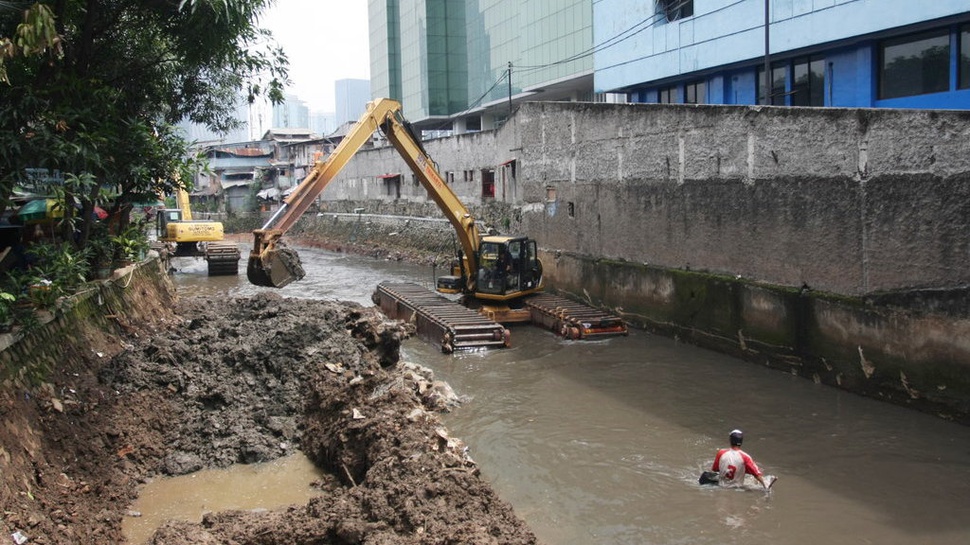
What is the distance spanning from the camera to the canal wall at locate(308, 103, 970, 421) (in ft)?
33.8

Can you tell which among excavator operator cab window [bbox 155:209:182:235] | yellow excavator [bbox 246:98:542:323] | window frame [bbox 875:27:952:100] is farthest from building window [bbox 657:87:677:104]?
excavator operator cab window [bbox 155:209:182:235]

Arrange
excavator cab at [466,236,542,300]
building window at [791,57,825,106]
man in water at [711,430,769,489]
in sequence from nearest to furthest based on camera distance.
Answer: man in water at [711,430,769,489] < excavator cab at [466,236,542,300] < building window at [791,57,825,106]

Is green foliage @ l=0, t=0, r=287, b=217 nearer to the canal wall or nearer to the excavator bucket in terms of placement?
the excavator bucket

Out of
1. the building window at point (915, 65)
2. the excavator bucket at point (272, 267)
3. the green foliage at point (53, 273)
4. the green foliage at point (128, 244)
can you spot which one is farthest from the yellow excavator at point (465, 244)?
the building window at point (915, 65)

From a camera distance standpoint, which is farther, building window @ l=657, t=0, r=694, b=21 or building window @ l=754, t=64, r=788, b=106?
building window @ l=657, t=0, r=694, b=21

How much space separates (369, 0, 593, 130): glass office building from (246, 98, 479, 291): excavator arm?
15.4m

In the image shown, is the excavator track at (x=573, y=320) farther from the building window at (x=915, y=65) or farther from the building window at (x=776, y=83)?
the building window at (x=776, y=83)

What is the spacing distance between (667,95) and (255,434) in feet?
68.3

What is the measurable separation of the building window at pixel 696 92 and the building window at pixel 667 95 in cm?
51

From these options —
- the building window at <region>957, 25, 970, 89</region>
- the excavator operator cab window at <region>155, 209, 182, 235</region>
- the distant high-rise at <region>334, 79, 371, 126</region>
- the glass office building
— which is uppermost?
the distant high-rise at <region>334, 79, 371, 126</region>

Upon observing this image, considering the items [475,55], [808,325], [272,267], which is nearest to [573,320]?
[808,325]

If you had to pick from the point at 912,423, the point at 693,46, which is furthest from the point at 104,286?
the point at 693,46

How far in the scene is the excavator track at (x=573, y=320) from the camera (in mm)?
15383

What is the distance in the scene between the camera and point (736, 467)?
27.3 ft
